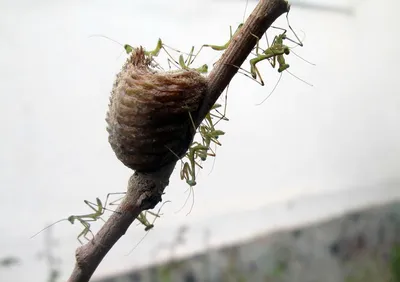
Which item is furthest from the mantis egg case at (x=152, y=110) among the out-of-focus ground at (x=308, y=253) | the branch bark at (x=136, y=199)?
the out-of-focus ground at (x=308, y=253)

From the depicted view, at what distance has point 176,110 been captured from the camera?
0.24 m

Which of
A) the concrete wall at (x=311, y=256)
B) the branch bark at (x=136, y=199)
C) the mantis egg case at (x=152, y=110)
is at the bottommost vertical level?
the concrete wall at (x=311, y=256)

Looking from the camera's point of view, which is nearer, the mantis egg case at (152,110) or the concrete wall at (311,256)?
the mantis egg case at (152,110)

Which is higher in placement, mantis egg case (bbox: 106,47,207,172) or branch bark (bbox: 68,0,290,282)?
mantis egg case (bbox: 106,47,207,172)

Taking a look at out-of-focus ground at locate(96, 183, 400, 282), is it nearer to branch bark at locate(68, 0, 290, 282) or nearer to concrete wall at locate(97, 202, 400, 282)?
concrete wall at locate(97, 202, 400, 282)

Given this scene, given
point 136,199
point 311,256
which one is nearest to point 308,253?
point 311,256

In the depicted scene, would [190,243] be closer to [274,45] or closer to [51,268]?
[51,268]

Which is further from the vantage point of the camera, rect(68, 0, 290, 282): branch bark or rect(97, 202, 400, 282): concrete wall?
rect(97, 202, 400, 282): concrete wall

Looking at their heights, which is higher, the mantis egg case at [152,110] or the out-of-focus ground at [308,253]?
the mantis egg case at [152,110]

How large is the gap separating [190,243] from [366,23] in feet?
1.87

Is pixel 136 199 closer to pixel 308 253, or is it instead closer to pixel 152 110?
pixel 152 110

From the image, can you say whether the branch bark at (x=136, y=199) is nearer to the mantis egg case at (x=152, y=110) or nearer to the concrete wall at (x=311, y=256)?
the mantis egg case at (x=152, y=110)

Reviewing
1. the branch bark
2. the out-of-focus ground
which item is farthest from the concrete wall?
the branch bark

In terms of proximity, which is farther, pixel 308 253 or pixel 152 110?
pixel 308 253
